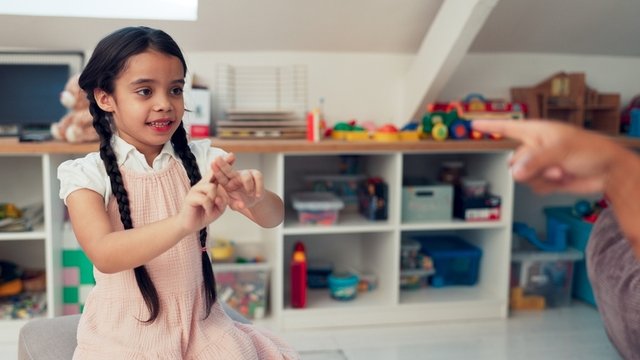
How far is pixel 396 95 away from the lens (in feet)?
8.96

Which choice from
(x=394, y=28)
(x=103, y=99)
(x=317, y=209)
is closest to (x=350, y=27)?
(x=394, y=28)

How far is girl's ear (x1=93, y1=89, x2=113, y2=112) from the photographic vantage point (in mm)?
1142

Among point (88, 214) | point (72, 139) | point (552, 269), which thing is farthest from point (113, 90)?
point (552, 269)

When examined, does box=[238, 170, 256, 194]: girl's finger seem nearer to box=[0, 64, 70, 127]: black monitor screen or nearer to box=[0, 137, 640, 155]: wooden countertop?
box=[0, 137, 640, 155]: wooden countertop

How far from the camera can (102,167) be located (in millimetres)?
1147

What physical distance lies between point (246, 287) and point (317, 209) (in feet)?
1.33

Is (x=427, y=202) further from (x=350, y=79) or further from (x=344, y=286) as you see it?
(x=350, y=79)

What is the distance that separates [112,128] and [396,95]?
1.71m

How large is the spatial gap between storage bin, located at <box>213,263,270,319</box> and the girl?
1.18 meters

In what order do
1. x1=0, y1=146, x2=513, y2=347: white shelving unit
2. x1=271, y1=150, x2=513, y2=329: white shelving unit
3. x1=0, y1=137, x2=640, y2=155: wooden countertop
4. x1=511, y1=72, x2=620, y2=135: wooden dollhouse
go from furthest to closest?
x1=511, y1=72, x2=620, y2=135: wooden dollhouse → x1=271, y1=150, x2=513, y2=329: white shelving unit → x1=0, y1=146, x2=513, y2=347: white shelving unit → x1=0, y1=137, x2=640, y2=155: wooden countertop

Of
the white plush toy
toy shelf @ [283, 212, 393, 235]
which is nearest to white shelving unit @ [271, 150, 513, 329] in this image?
toy shelf @ [283, 212, 393, 235]

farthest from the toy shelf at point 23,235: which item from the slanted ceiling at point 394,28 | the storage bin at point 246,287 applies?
the slanted ceiling at point 394,28

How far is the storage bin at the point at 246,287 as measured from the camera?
2391 millimetres

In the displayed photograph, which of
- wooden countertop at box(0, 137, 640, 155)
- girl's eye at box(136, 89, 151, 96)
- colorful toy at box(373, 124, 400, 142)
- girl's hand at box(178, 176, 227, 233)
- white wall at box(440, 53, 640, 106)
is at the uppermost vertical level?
white wall at box(440, 53, 640, 106)
